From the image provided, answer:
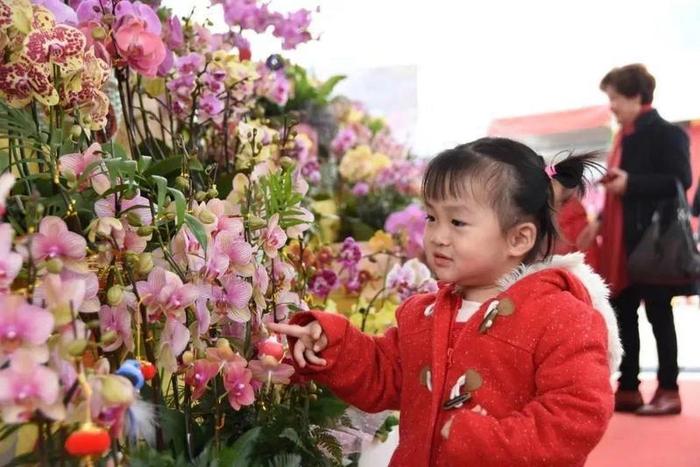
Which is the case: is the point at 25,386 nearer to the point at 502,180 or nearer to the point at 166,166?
the point at 166,166

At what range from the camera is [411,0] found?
15.3 feet

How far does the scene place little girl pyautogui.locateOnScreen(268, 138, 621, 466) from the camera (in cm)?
101

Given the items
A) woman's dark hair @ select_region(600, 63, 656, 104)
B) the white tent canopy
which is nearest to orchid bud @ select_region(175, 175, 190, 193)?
woman's dark hair @ select_region(600, 63, 656, 104)

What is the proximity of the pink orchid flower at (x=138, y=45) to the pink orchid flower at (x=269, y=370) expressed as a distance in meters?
0.40

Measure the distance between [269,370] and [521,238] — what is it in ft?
1.28

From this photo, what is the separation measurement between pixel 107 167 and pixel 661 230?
2.48 metres

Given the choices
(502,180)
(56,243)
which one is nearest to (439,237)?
(502,180)

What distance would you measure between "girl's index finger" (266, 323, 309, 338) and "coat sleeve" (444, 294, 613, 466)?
258 millimetres

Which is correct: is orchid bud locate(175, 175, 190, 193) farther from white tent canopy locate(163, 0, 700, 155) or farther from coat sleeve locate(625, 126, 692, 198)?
white tent canopy locate(163, 0, 700, 155)

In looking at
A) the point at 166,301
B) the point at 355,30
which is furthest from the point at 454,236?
the point at 355,30

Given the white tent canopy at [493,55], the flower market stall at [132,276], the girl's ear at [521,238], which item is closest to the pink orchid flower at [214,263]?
the flower market stall at [132,276]

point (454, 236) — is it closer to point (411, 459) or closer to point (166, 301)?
point (411, 459)

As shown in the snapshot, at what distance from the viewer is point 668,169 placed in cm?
293

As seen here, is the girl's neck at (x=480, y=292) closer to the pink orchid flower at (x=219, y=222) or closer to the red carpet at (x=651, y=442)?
the pink orchid flower at (x=219, y=222)
